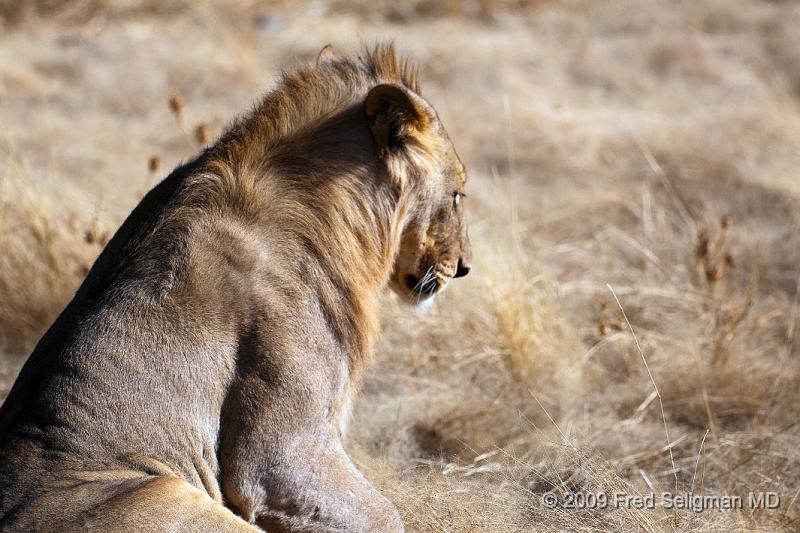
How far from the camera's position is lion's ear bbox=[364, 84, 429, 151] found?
3967 mm

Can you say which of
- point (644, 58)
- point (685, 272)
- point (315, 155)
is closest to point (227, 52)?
point (644, 58)

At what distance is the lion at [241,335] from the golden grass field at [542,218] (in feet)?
2.92

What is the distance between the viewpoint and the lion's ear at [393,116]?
3.97m

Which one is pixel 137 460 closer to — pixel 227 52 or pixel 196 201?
pixel 196 201

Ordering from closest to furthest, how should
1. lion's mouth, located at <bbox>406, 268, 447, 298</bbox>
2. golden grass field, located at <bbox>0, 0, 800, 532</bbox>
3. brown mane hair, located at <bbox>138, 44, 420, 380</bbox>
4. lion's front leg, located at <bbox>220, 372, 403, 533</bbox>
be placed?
lion's front leg, located at <bbox>220, 372, 403, 533</bbox> → brown mane hair, located at <bbox>138, 44, 420, 380</bbox> → lion's mouth, located at <bbox>406, 268, 447, 298</bbox> → golden grass field, located at <bbox>0, 0, 800, 532</bbox>

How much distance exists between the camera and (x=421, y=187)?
4.24m

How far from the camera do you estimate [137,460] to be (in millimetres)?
3588

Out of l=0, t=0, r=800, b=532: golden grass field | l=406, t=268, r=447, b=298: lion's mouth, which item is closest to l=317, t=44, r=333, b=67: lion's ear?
l=0, t=0, r=800, b=532: golden grass field

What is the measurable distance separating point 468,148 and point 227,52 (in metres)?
4.08

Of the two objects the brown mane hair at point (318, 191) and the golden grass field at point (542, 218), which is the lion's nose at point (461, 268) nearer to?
the brown mane hair at point (318, 191)

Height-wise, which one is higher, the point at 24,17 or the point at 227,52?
the point at 24,17

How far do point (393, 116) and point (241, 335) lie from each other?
104 cm

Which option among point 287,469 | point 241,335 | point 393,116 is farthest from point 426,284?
point 287,469

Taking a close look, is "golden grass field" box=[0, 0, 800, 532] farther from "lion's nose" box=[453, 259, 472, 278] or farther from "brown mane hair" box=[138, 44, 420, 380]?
"brown mane hair" box=[138, 44, 420, 380]
